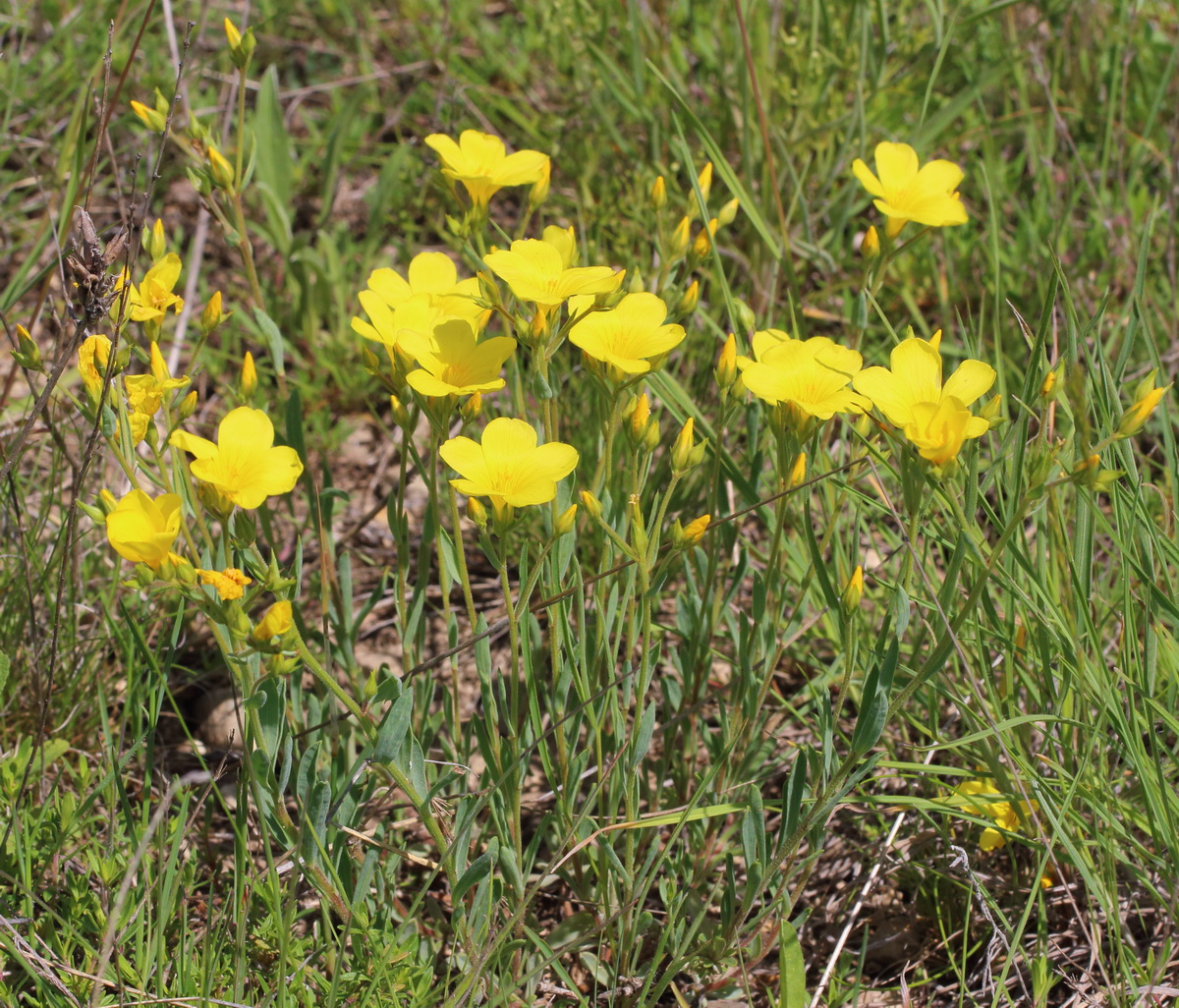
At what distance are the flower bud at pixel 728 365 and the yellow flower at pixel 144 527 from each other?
82 cm

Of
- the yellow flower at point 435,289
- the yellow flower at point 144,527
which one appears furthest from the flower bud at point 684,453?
the yellow flower at point 144,527

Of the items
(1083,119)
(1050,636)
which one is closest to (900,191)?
(1050,636)

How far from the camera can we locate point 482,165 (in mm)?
1844

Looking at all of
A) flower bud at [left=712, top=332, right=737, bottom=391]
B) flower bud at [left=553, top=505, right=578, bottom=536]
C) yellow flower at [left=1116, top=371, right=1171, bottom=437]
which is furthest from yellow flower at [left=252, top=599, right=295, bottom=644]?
yellow flower at [left=1116, top=371, right=1171, bottom=437]

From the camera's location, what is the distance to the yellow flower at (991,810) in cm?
183

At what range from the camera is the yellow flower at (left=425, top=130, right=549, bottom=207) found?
1.80 meters

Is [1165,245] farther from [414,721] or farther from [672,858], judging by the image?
[414,721]

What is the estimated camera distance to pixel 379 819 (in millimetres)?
2121

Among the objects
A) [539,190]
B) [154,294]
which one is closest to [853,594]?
[539,190]

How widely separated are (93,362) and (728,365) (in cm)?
96

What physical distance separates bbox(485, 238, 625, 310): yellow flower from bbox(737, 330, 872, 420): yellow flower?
0.25 m

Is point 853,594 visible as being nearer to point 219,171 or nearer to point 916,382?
point 916,382

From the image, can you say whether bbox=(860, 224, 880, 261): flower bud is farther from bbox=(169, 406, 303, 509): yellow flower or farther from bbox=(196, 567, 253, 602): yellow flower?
bbox=(196, 567, 253, 602): yellow flower

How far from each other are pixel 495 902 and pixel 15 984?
76cm
